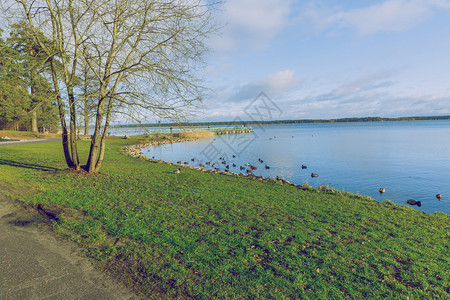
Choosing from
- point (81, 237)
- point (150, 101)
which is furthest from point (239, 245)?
point (150, 101)

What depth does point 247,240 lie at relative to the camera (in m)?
6.23

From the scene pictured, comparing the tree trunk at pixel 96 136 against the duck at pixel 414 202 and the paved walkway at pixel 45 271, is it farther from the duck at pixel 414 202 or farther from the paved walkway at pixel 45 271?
the duck at pixel 414 202

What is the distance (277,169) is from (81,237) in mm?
18436

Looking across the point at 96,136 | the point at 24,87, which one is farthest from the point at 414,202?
the point at 24,87

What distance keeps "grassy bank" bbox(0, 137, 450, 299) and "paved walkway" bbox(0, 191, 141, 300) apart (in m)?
0.31

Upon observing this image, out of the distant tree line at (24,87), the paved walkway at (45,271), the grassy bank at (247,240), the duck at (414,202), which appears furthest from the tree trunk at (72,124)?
the duck at (414,202)

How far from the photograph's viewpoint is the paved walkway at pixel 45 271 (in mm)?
4035

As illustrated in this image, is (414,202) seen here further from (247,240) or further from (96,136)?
(96,136)

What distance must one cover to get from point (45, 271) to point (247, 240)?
14.9 feet

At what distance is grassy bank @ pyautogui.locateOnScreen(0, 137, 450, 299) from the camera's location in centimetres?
449

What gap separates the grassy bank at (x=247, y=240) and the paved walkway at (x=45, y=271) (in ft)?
1.03

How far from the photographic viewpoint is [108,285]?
4.27 m

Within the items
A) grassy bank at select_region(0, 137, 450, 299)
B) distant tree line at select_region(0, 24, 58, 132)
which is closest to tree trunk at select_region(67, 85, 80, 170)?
distant tree line at select_region(0, 24, 58, 132)

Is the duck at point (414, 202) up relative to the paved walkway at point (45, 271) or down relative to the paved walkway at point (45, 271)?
down
